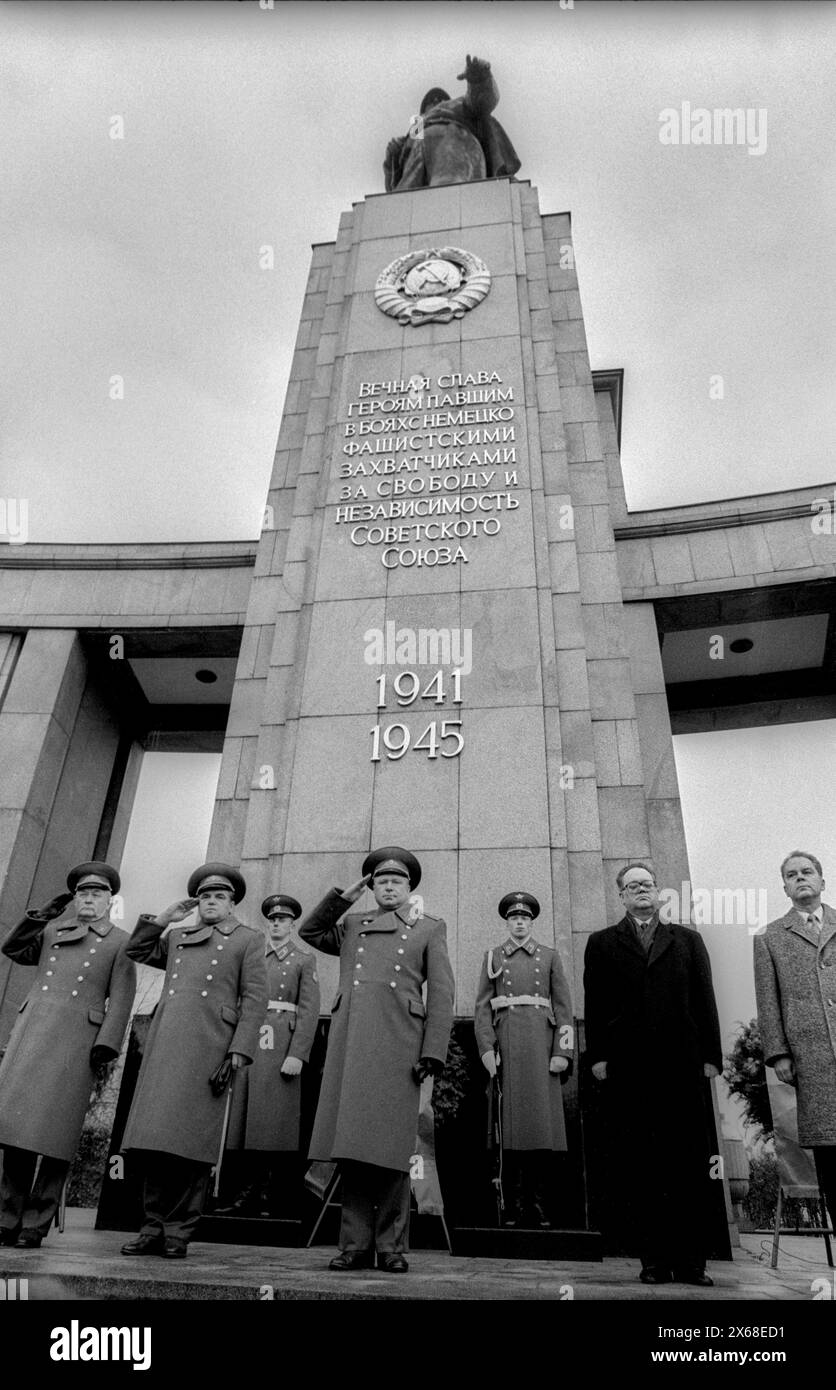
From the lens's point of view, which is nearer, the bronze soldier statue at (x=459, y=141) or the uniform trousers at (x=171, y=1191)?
the uniform trousers at (x=171, y=1191)

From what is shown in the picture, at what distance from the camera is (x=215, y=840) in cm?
905

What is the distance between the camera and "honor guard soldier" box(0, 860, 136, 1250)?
4.78 meters

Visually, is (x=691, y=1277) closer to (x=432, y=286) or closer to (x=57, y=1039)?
(x=57, y=1039)

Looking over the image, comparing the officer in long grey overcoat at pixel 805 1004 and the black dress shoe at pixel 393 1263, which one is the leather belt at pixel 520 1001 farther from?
the black dress shoe at pixel 393 1263

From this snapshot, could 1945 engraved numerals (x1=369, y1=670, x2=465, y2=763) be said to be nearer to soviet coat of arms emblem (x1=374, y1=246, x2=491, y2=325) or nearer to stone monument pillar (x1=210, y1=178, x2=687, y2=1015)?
stone monument pillar (x1=210, y1=178, x2=687, y2=1015)

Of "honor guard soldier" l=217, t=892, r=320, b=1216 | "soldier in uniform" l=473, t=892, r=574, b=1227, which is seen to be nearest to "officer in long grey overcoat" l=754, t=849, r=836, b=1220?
"soldier in uniform" l=473, t=892, r=574, b=1227

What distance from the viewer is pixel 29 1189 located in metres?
4.82

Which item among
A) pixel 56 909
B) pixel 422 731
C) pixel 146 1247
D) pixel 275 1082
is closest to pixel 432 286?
pixel 422 731

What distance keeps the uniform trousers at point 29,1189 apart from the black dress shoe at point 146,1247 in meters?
0.63

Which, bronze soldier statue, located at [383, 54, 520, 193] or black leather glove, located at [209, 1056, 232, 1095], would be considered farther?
bronze soldier statue, located at [383, 54, 520, 193]

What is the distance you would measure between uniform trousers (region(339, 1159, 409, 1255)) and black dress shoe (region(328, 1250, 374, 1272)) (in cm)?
3

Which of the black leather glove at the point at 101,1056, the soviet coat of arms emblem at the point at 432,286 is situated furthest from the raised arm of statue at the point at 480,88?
the black leather glove at the point at 101,1056

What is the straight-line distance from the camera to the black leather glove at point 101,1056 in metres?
5.04
